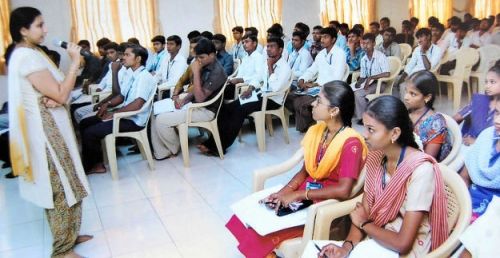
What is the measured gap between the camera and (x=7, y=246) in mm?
2445

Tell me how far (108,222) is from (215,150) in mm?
1448

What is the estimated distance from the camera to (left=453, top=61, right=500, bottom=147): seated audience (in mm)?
2229

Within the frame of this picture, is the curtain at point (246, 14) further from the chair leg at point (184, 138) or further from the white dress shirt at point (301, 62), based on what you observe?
the chair leg at point (184, 138)

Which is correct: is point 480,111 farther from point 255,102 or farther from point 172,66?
point 172,66

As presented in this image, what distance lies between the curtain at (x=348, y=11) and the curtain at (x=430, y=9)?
1533 mm

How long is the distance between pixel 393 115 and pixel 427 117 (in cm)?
86

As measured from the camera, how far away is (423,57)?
510 centimetres

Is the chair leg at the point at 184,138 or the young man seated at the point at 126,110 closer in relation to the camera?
the young man seated at the point at 126,110

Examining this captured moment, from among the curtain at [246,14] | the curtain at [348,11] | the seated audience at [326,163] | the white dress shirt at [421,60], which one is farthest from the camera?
the curtain at [348,11]

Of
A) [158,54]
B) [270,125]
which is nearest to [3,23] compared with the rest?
[158,54]

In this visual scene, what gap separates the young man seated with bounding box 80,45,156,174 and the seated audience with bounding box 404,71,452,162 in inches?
86.5

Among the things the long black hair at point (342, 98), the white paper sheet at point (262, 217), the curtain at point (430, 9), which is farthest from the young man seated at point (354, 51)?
the white paper sheet at point (262, 217)

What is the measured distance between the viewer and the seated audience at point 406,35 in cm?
602

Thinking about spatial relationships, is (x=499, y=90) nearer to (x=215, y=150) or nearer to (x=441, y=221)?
(x=441, y=221)
